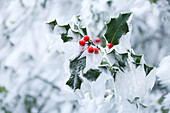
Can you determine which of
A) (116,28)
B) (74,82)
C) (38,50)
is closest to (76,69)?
(74,82)

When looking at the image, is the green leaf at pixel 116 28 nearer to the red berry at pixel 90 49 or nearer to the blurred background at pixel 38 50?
the red berry at pixel 90 49

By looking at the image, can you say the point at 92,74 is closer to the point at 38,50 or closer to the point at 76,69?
the point at 76,69

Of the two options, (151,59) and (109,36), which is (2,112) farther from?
(109,36)

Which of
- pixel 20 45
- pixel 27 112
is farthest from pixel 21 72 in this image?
pixel 27 112

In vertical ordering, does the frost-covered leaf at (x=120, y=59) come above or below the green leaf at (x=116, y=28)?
below

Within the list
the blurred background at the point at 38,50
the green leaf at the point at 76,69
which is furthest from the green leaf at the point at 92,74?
the blurred background at the point at 38,50

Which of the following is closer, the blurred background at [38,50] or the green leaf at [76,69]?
the green leaf at [76,69]

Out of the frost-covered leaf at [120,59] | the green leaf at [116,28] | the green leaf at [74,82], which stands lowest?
the green leaf at [74,82]
